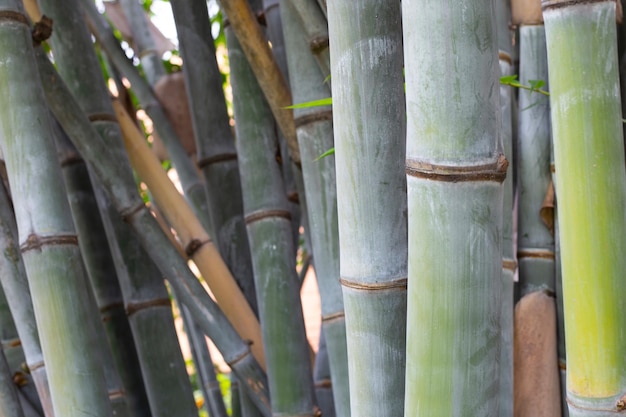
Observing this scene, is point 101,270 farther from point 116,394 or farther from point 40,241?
point 40,241

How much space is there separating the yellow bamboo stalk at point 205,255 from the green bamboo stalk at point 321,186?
212 millimetres

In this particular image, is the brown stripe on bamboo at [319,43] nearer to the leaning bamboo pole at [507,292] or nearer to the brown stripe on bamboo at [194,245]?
the leaning bamboo pole at [507,292]

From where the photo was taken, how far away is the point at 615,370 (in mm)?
583

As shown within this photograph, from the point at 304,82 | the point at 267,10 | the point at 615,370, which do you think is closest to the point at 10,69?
the point at 304,82

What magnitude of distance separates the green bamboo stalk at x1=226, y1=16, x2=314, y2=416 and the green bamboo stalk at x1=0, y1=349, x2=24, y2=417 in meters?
0.29

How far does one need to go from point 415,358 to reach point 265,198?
0.49m

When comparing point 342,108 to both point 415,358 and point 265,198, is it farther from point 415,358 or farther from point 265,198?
point 265,198

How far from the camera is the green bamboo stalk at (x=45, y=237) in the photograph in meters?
0.84

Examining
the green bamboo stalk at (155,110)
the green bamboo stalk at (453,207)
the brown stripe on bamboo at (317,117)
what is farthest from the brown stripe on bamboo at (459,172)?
the green bamboo stalk at (155,110)

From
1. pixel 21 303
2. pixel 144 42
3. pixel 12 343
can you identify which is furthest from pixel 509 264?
pixel 144 42

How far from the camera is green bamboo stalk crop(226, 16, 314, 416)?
0.99 metres

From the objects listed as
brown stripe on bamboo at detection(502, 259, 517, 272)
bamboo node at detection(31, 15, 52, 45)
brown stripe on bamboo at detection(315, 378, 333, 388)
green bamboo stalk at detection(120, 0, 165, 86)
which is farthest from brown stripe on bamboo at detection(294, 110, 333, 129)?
green bamboo stalk at detection(120, 0, 165, 86)

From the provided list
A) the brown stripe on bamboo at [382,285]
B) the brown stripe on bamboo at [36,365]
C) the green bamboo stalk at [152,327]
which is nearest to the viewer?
the brown stripe on bamboo at [382,285]

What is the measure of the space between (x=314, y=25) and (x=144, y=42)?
2.51 feet
